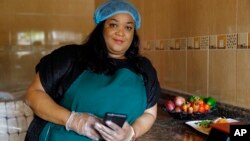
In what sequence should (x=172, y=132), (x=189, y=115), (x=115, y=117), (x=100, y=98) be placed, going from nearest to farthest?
(x=115, y=117)
(x=100, y=98)
(x=172, y=132)
(x=189, y=115)

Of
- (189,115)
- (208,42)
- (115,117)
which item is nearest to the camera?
(115,117)

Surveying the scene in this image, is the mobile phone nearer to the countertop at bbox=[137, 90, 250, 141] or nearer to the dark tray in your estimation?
the countertop at bbox=[137, 90, 250, 141]

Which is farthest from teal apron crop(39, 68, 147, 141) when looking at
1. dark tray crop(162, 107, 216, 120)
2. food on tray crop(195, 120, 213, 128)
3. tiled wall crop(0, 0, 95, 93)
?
tiled wall crop(0, 0, 95, 93)

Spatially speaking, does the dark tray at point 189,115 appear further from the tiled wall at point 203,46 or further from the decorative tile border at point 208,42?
the decorative tile border at point 208,42

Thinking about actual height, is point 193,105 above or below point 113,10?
below

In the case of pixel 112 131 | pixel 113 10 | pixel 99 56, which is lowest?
pixel 112 131

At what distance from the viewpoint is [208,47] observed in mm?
1495

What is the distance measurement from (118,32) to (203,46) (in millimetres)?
720

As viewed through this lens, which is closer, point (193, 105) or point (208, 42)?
point (193, 105)

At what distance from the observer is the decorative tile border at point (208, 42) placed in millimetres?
1306

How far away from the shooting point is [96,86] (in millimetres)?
881

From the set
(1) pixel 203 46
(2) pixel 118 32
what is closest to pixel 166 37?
(1) pixel 203 46

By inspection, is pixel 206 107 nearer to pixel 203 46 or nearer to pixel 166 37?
pixel 203 46

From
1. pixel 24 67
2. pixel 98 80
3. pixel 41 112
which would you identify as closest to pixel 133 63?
pixel 98 80
